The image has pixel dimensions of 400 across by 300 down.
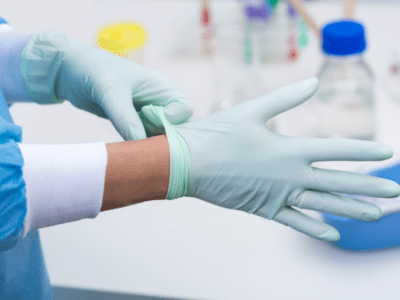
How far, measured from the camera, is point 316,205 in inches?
26.7

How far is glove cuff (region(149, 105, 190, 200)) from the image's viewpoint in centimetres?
65

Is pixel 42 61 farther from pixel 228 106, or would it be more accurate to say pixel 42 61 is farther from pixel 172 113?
pixel 228 106

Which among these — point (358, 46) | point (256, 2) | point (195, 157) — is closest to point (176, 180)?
point (195, 157)

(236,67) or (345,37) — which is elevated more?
(345,37)

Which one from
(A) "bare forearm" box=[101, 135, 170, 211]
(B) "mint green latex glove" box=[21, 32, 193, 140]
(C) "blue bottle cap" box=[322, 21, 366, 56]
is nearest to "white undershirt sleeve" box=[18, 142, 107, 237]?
(A) "bare forearm" box=[101, 135, 170, 211]

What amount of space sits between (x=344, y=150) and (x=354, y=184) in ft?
0.16

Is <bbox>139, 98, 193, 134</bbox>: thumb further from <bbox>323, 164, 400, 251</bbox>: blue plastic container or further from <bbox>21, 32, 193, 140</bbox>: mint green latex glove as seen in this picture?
<bbox>323, 164, 400, 251</bbox>: blue plastic container

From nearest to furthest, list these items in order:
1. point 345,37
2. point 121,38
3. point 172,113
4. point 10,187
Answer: point 10,187, point 172,113, point 345,37, point 121,38

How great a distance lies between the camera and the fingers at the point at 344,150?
→ 63cm

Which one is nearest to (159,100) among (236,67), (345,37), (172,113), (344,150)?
(172,113)

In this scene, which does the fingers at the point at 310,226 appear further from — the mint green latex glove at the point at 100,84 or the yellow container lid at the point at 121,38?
the yellow container lid at the point at 121,38

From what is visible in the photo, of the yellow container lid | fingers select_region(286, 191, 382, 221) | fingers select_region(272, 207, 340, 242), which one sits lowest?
fingers select_region(272, 207, 340, 242)

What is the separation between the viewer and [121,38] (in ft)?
3.96

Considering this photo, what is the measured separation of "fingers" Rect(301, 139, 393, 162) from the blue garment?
37 centimetres
